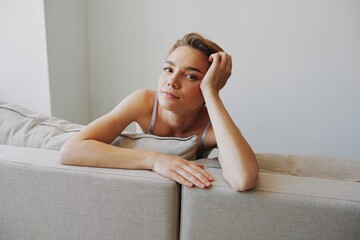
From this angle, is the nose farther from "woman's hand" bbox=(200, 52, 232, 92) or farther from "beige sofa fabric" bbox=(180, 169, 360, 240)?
"beige sofa fabric" bbox=(180, 169, 360, 240)

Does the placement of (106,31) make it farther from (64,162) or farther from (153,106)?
(64,162)

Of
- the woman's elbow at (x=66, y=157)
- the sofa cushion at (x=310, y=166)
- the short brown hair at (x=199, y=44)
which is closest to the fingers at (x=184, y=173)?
the sofa cushion at (x=310, y=166)

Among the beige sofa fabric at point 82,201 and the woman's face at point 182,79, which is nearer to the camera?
the beige sofa fabric at point 82,201

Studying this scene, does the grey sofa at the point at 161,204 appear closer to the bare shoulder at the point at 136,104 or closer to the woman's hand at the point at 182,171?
the woman's hand at the point at 182,171

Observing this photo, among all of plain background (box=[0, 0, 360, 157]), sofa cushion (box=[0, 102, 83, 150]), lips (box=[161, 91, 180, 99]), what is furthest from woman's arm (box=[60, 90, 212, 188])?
plain background (box=[0, 0, 360, 157])

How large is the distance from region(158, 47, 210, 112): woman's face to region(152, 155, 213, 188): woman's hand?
276 mm

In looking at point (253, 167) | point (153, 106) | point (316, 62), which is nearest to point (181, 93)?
point (153, 106)

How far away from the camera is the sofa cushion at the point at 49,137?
824 millimetres

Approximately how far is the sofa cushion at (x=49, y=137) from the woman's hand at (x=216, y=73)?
0.74ft

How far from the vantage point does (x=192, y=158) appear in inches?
34.2

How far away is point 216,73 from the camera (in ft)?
3.09

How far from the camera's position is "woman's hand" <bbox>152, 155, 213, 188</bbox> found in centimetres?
66

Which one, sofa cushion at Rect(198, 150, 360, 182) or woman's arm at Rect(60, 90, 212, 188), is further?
sofa cushion at Rect(198, 150, 360, 182)

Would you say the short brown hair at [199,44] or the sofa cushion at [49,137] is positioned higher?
the short brown hair at [199,44]
